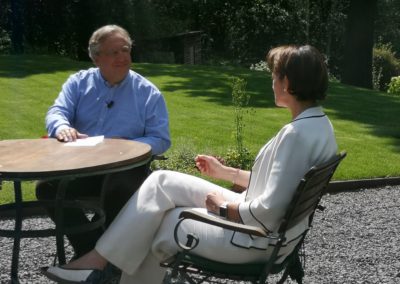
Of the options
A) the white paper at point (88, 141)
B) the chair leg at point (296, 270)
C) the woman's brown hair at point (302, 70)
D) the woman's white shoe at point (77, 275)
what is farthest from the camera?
the white paper at point (88, 141)

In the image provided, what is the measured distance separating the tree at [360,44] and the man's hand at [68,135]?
1812cm

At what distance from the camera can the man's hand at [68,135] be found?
418cm

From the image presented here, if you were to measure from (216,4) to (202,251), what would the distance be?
3240 centimetres

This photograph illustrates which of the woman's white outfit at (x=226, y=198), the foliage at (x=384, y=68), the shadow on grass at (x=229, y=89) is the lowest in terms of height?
the foliage at (x=384, y=68)

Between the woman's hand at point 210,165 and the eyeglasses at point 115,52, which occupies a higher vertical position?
the eyeglasses at point 115,52

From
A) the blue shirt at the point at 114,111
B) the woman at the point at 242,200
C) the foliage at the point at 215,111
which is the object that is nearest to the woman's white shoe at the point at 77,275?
the woman at the point at 242,200

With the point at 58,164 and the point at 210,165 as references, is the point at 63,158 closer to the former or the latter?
the point at 58,164

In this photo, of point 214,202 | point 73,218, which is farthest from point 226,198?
point 73,218

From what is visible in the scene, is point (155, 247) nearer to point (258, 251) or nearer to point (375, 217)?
point (258, 251)

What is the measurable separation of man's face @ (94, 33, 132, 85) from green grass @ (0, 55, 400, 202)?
13.0 feet

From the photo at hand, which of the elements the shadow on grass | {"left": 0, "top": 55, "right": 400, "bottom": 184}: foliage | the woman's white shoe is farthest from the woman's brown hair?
the shadow on grass

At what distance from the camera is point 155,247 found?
342 centimetres

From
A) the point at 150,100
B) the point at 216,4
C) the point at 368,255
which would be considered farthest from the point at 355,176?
the point at 216,4

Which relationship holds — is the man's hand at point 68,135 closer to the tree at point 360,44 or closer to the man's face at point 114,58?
the man's face at point 114,58
